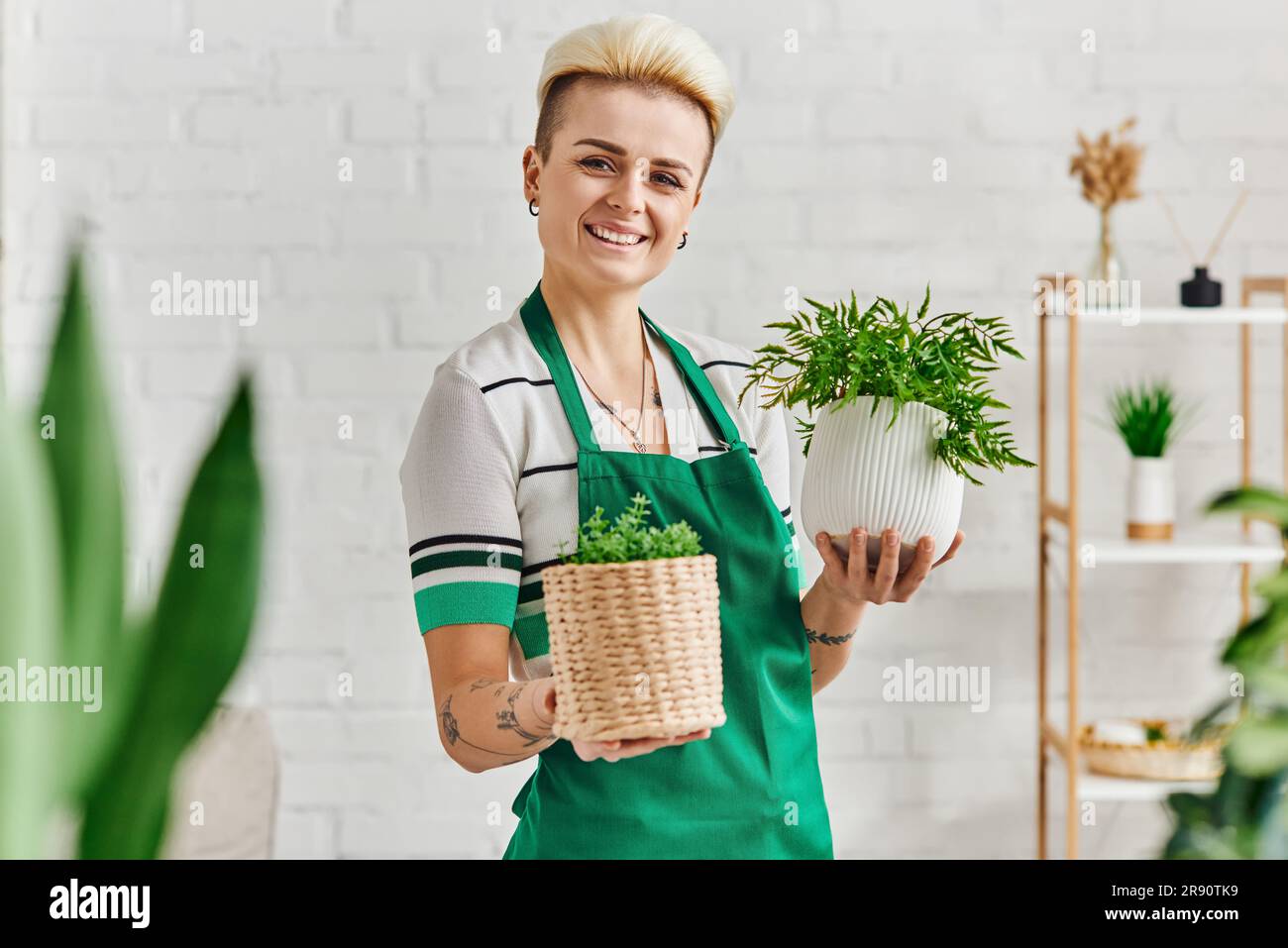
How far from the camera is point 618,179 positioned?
0.94m

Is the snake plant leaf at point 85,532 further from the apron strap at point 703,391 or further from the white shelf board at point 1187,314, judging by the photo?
the white shelf board at point 1187,314

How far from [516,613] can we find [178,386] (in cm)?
93

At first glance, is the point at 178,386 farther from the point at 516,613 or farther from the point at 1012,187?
the point at 1012,187

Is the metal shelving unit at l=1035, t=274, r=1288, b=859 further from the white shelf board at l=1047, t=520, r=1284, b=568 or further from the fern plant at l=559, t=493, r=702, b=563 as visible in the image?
the fern plant at l=559, t=493, r=702, b=563

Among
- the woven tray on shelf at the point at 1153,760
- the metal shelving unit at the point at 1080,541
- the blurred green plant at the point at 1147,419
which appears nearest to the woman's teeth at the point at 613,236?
the metal shelving unit at the point at 1080,541

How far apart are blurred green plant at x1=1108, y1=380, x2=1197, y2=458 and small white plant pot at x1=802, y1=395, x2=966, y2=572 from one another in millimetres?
886

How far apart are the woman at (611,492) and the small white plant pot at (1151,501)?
785mm

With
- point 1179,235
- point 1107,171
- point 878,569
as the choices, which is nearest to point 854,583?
point 878,569

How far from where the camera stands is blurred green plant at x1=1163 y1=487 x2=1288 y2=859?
1.93 feet

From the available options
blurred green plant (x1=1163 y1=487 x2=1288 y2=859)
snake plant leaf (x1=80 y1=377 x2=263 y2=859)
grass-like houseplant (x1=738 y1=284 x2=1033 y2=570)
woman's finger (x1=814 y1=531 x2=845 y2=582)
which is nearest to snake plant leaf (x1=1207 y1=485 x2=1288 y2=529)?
blurred green plant (x1=1163 y1=487 x2=1288 y2=859)

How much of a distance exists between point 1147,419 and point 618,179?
1.04m

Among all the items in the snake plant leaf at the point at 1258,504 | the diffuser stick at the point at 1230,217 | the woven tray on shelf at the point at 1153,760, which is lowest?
the woven tray on shelf at the point at 1153,760

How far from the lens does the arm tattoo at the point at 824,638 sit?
41.4 inches
